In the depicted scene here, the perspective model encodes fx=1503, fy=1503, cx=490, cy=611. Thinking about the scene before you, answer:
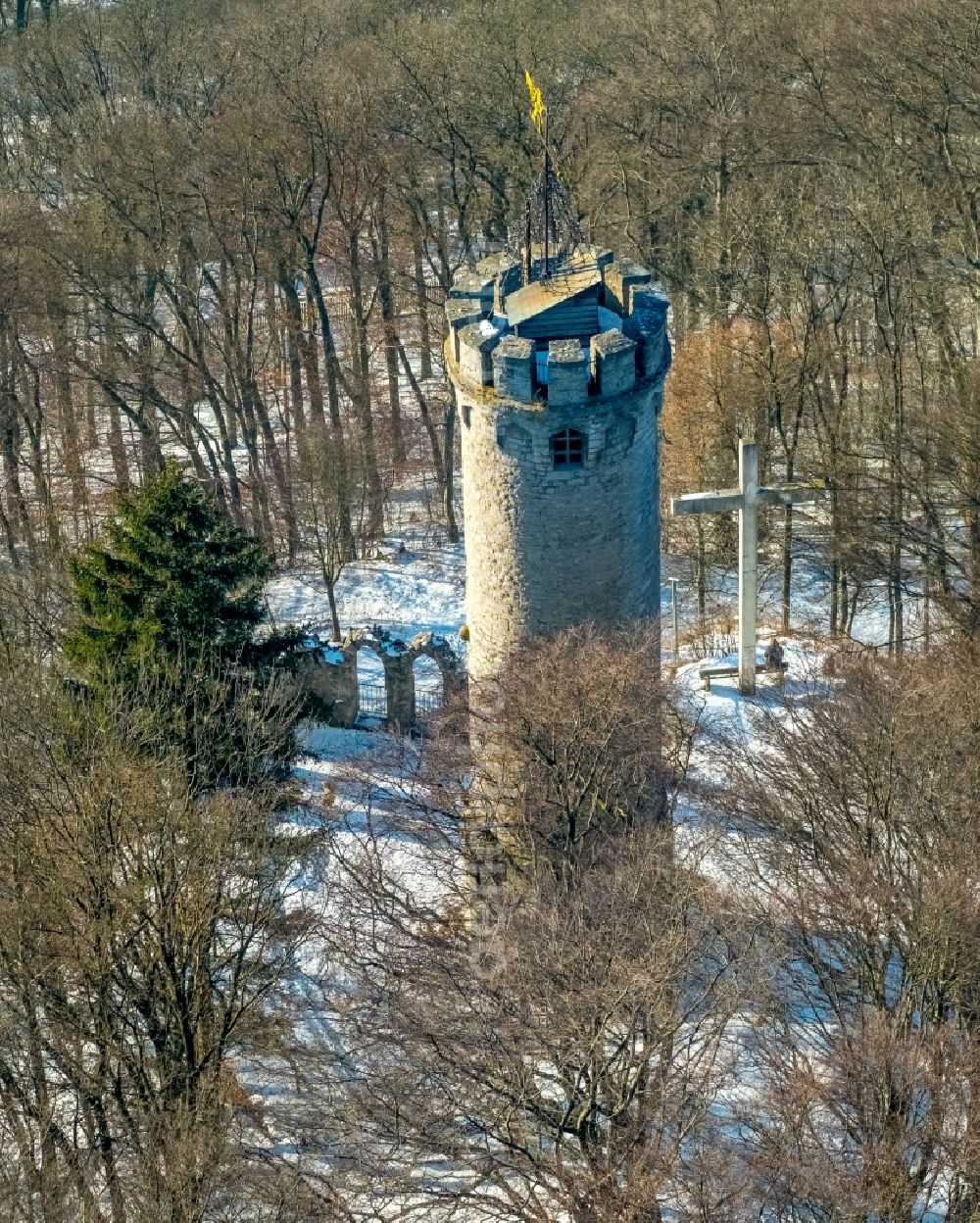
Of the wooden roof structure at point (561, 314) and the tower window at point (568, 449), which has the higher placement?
the wooden roof structure at point (561, 314)

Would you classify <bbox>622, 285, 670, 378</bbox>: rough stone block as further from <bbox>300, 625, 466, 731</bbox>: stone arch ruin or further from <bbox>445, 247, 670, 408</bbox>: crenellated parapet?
<bbox>300, 625, 466, 731</bbox>: stone arch ruin

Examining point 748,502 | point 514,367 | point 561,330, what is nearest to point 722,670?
point 748,502

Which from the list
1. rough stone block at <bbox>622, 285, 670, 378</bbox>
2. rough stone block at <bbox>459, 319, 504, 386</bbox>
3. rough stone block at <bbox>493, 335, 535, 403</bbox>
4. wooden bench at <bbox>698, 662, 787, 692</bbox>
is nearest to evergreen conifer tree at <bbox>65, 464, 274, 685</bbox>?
rough stone block at <bbox>459, 319, 504, 386</bbox>

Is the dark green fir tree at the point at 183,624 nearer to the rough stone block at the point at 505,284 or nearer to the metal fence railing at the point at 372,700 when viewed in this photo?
the metal fence railing at the point at 372,700

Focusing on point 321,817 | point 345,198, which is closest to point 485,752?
point 321,817

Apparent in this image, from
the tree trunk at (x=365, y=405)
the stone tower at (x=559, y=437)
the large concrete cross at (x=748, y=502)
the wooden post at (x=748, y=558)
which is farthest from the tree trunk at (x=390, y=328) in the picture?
the stone tower at (x=559, y=437)

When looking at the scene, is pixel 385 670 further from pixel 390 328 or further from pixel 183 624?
pixel 390 328

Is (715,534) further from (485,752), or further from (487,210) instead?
(485,752)
